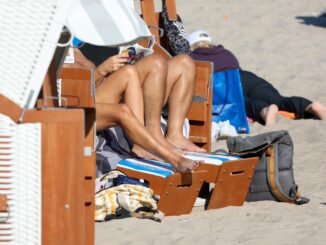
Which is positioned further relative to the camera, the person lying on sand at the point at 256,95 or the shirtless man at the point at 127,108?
the person lying on sand at the point at 256,95

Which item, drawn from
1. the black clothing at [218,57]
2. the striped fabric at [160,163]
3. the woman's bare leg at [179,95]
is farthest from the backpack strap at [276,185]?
the black clothing at [218,57]

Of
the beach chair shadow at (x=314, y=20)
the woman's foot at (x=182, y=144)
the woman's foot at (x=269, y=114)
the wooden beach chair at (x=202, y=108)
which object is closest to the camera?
the woman's foot at (x=182, y=144)

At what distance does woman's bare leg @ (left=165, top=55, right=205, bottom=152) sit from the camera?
20.0 ft

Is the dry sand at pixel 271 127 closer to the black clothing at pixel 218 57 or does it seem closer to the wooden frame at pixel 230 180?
the wooden frame at pixel 230 180

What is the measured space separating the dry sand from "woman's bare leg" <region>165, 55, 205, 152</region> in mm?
612

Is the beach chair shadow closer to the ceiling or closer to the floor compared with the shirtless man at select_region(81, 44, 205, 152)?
closer to the ceiling

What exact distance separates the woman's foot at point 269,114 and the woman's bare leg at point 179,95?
1827 millimetres

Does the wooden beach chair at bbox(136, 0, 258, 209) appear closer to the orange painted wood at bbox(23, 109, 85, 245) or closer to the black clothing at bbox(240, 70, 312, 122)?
the black clothing at bbox(240, 70, 312, 122)

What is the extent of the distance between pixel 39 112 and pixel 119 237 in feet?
4.12

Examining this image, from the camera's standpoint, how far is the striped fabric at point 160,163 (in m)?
5.48

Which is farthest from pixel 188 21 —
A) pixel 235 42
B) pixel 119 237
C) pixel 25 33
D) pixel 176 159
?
pixel 25 33

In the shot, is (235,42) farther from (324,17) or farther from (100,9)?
(100,9)

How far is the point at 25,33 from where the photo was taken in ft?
12.6

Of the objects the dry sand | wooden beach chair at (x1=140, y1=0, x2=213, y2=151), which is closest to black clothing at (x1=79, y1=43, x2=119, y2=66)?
wooden beach chair at (x1=140, y1=0, x2=213, y2=151)
